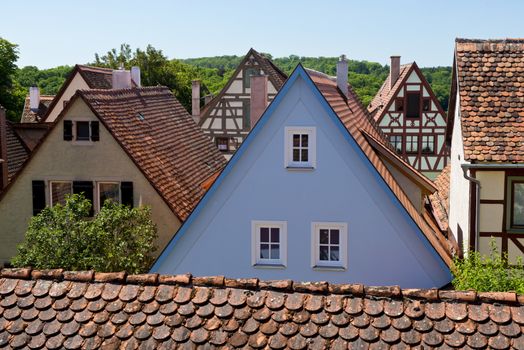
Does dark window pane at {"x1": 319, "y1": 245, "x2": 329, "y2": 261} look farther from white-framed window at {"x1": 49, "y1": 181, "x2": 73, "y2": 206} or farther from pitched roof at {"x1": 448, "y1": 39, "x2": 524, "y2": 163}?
white-framed window at {"x1": 49, "y1": 181, "x2": 73, "y2": 206}

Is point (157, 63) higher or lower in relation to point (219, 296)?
higher

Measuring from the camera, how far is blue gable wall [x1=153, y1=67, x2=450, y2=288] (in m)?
15.1

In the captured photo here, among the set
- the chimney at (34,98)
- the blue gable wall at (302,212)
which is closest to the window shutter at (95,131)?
the blue gable wall at (302,212)

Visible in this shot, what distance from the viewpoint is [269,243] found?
15.8 meters

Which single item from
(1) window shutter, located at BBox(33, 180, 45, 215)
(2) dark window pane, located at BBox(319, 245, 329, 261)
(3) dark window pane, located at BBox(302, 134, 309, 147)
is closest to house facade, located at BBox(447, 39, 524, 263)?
(2) dark window pane, located at BBox(319, 245, 329, 261)

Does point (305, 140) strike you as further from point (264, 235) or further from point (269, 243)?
point (269, 243)

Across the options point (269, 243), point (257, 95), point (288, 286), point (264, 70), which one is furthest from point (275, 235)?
point (264, 70)

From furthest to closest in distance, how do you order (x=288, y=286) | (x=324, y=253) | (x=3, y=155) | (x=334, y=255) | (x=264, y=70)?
(x=264, y=70) < (x=3, y=155) < (x=324, y=253) < (x=334, y=255) < (x=288, y=286)

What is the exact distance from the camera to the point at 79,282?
7918 millimetres

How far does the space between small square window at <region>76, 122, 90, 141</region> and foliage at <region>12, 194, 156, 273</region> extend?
3.00 metres

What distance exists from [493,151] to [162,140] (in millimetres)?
11691

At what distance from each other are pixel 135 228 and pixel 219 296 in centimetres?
1096

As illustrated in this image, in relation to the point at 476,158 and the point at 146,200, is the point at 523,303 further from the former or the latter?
the point at 146,200

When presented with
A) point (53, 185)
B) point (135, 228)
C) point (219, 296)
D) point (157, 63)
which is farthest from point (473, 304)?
point (157, 63)
